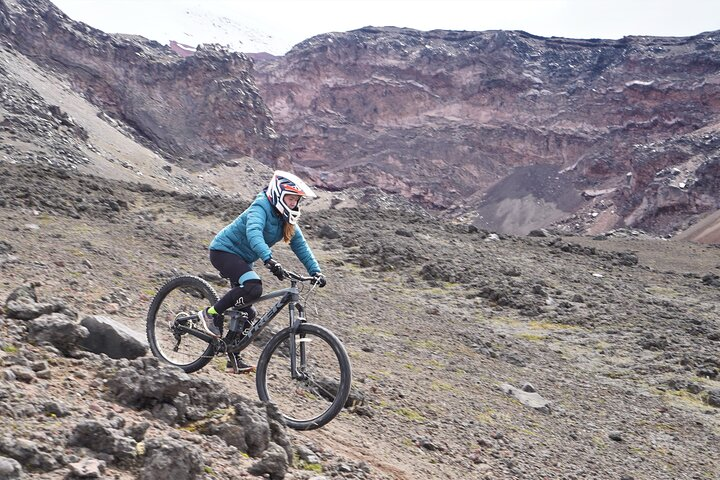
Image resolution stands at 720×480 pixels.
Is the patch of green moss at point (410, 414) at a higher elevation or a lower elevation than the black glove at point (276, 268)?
lower

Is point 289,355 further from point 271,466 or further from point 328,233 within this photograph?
point 328,233

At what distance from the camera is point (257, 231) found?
6000 millimetres

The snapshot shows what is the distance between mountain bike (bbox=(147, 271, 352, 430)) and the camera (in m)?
5.62

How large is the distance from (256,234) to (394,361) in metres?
4.42

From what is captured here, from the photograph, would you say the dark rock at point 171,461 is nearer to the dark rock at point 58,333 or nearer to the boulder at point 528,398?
the dark rock at point 58,333

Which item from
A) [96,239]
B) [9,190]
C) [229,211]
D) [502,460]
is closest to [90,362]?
[502,460]

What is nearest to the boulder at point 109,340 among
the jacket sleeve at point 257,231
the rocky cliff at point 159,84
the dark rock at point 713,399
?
the jacket sleeve at point 257,231

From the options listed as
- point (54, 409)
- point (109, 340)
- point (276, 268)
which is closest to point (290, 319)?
point (276, 268)

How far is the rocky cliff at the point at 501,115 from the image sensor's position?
77625 mm

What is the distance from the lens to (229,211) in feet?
78.1

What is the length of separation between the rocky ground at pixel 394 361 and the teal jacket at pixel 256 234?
1.15 meters

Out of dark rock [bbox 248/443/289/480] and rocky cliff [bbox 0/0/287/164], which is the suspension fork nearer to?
dark rock [bbox 248/443/289/480]

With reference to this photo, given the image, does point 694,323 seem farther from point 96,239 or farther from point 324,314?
point 96,239

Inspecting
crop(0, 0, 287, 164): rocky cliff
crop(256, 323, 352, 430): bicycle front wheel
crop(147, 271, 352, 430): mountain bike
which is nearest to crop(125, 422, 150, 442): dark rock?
crop(147, 271, 352, 430): mountain bike
